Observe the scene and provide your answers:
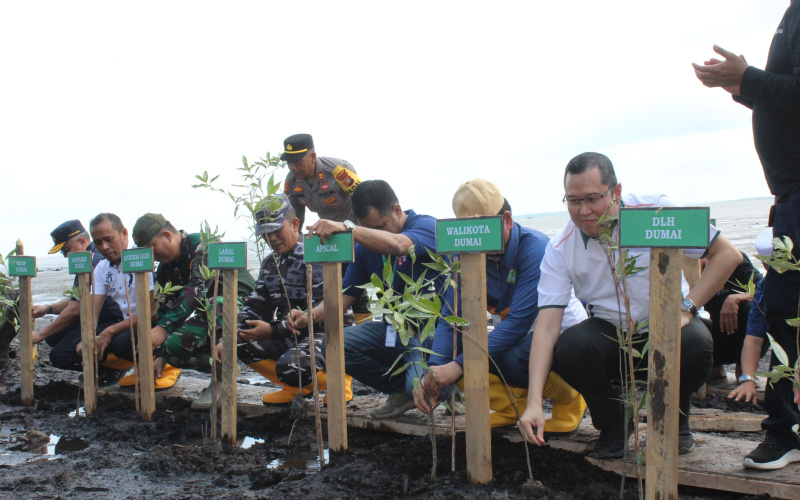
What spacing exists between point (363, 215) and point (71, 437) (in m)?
2.64

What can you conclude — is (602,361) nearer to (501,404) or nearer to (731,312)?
(501,404)

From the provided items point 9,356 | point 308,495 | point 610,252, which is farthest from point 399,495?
point 9,356

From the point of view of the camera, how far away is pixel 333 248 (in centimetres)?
340

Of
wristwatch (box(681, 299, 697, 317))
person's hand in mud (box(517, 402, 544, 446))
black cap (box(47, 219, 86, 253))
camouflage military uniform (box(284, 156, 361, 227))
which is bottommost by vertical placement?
person's hand in mud (box(517, 402, 544, 446))

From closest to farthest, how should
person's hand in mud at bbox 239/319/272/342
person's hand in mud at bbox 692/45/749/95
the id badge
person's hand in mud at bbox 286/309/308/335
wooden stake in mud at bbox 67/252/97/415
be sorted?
person's hand in mud at bbox 692/45/749/95 < the id badge < person's hand in mud at bbox 286/309/308/335 < person's hand in mud at bbox 239/319/272/342 < wooden stake in mud at bbox 67/252/97/415

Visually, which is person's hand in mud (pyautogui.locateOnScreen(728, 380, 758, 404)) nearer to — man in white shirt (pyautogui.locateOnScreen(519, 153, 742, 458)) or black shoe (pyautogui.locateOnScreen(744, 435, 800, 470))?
man in white shirt (pyautogui.locateOnScreen(519, 153, 742, 458))

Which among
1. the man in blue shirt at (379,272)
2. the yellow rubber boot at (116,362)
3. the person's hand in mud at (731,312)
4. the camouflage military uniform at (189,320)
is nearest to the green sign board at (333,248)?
the man in blue shirt at (379,272)

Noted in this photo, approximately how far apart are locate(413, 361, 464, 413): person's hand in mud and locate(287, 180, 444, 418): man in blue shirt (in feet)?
2.67

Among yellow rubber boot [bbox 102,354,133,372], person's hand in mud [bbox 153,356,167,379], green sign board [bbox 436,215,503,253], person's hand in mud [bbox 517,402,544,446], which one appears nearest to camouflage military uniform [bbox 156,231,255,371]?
person's hand in mud [bbox 153,356,167,379]

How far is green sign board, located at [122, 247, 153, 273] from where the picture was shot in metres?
4.62

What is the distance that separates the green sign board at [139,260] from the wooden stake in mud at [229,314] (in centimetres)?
85

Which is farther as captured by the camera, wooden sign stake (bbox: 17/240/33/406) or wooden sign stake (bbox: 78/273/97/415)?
wooden sign stake (bbox: 17/240/33/406)

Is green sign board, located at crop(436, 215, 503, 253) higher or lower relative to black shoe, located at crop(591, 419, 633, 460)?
higher

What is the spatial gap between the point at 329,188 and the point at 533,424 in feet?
12.8
